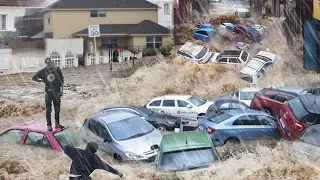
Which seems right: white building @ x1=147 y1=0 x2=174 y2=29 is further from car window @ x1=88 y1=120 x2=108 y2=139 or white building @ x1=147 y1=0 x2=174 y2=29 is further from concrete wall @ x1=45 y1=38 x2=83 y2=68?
car window @ x1=88 y1=120 x2=108 y2=139

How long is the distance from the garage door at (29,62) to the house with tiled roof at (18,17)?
42.8ft

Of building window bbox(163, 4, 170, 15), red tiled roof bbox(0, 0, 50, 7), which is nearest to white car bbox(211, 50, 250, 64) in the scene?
building window bbox(163, 4, 170, 15)

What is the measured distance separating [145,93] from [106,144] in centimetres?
1276

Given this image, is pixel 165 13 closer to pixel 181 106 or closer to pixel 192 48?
pixel 192 48

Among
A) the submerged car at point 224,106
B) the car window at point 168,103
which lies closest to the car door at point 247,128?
the submerged car at point 224,106

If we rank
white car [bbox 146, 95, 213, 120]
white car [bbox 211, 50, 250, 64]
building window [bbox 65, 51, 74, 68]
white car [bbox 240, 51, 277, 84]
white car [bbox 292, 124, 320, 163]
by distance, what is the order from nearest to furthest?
white car [bbox 292, 124, 320, 163]
white car [bbox 146, 95, 213, 120]
white car [bbox 240, 51, 277, 84]
white car [bbox 211, 50, 250, 64]
building window [bbox 65, 51, 74, 68]

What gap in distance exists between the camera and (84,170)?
8172 millimetres

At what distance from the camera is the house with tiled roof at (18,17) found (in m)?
46.6

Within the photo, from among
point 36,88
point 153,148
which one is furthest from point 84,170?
point 36,88

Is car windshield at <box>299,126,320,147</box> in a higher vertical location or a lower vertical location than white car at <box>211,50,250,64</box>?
lower

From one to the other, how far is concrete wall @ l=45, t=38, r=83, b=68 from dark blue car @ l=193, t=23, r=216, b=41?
32.6ft

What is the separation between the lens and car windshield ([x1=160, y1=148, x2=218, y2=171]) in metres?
9.16

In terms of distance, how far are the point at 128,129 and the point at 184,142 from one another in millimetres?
2877

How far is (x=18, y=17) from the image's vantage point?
157 ft
